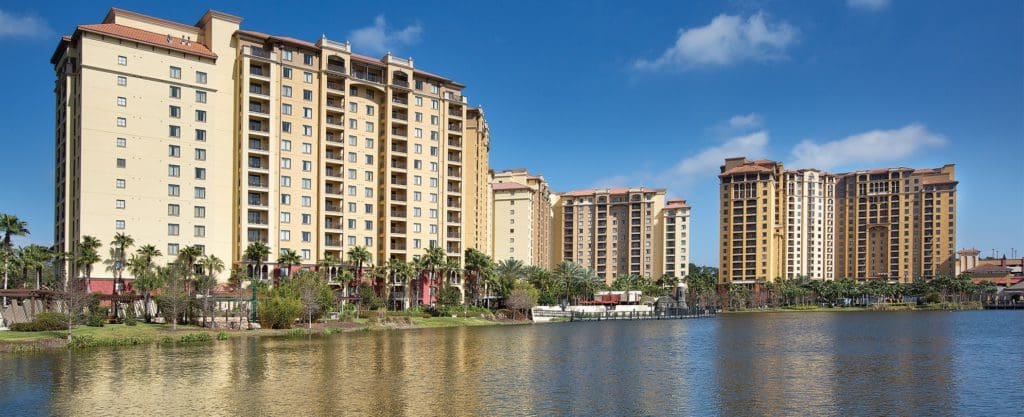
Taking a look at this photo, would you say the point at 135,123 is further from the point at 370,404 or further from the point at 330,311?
Result: the point at 370,404

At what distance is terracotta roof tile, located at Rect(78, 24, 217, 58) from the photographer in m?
106

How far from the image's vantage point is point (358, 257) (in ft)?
408

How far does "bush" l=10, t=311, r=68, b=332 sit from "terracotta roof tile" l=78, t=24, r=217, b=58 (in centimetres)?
4614

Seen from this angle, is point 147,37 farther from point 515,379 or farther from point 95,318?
point 515,379

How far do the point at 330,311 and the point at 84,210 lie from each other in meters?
35.6

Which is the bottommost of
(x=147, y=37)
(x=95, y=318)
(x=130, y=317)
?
(x=130, y=317)

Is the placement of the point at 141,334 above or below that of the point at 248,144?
below

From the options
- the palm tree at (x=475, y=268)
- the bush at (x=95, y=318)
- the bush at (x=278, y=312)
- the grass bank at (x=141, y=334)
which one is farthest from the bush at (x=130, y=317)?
the palm tree at (x=475, y=268)

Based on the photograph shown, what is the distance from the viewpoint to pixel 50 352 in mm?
66062

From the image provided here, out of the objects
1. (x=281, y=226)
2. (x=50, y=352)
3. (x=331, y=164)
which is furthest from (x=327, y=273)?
(x=50, y=352)

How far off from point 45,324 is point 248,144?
49032 mm

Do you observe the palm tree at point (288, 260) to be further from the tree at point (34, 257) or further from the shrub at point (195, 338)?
the shrub at point (195, 338)

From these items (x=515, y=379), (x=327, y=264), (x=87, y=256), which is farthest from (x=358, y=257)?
(x=515, y=379)

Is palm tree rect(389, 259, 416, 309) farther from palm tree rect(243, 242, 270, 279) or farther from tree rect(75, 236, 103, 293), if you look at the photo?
tree rect(75, 236, 103, 293)
